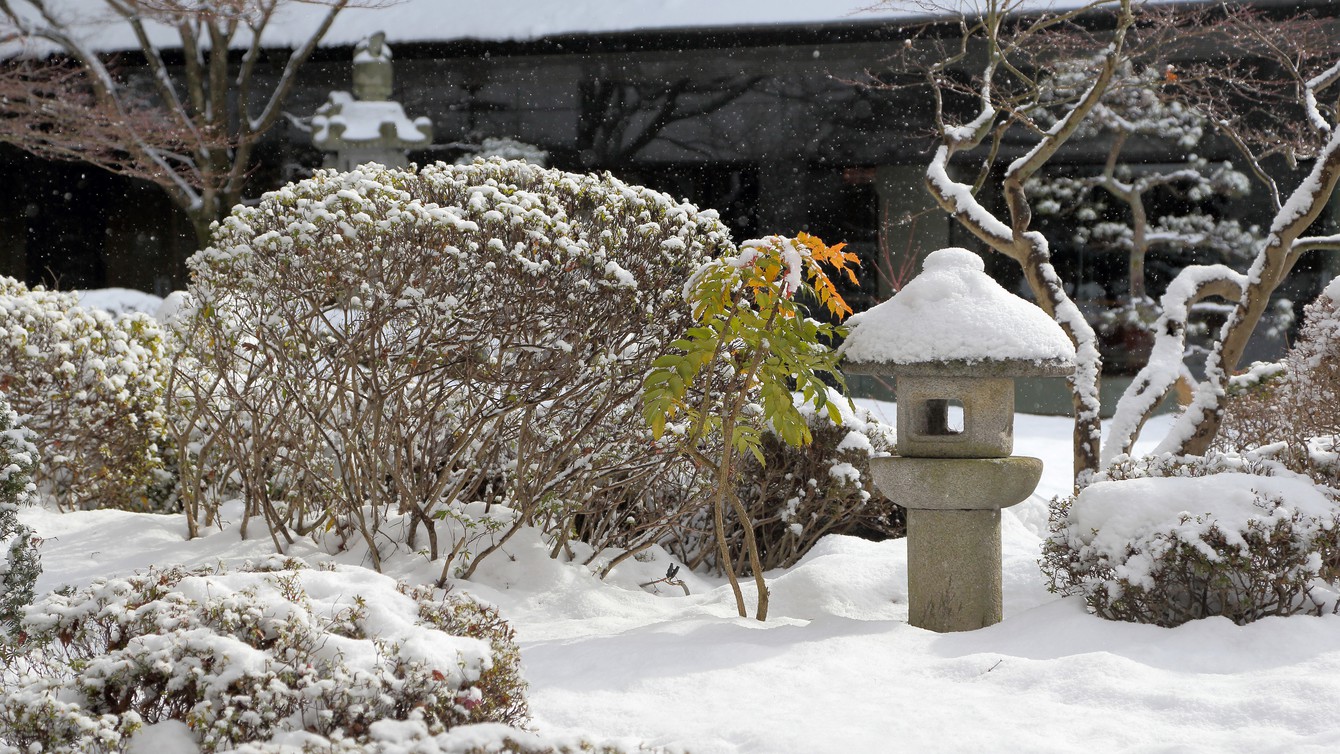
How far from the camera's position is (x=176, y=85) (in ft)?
55.4

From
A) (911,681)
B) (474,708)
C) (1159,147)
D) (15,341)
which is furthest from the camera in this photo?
(1159,147)

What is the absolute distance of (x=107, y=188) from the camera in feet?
56.5

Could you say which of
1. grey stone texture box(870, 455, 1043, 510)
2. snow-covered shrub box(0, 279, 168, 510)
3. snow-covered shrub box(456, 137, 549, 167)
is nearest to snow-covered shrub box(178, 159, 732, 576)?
grey stone texture box(870, 455, 1043, 510)

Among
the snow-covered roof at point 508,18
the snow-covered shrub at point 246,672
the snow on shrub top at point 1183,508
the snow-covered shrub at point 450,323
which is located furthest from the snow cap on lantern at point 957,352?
the snow-covered roof at point 508,18

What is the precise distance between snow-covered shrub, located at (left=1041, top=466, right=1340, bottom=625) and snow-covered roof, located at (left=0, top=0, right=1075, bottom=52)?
11004mm

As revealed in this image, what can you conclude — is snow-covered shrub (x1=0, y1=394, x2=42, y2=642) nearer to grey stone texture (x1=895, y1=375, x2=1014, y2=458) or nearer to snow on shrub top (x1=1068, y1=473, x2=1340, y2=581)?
grey stone texture (x1=895, y1=375, x2=1014, y2=458)

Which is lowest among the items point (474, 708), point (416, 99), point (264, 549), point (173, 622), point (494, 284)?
point (264, 549)

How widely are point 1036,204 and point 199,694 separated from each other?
47.8 feet

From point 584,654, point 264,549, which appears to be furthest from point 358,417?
point 584,654

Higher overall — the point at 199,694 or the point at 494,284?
the point at 494,284

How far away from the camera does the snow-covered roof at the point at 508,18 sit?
15227 millimetres

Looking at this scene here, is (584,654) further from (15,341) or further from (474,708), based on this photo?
(15,341)

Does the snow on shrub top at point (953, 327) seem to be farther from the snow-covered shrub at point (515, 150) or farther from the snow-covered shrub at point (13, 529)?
the snow-covered shrub at point (515, 150)

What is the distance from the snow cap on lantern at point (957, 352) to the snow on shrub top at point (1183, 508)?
468 millimetres
